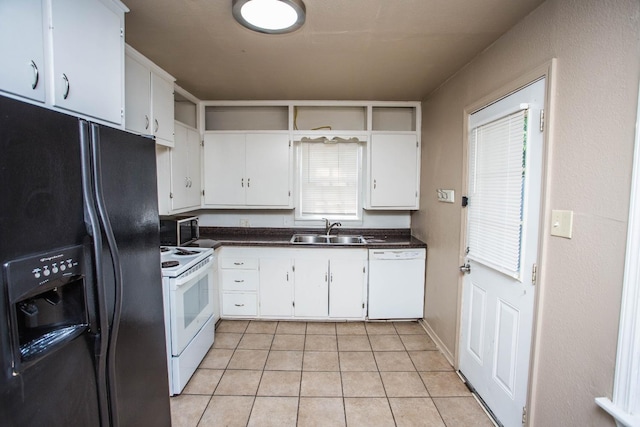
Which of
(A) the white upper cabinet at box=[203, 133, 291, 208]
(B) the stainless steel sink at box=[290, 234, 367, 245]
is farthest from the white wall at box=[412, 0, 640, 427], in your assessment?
(A) the white upper cabinet at box=[203, 133, 291, 208]

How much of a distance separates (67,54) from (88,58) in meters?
0.12

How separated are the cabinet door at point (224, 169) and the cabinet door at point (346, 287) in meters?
1.30

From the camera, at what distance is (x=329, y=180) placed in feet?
11.8

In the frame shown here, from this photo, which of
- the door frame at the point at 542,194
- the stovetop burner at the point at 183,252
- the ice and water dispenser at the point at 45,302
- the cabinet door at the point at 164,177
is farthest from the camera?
the cabinet door at the point at 164,177

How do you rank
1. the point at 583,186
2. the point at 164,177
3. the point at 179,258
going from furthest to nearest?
the point at 164,177 < the point at 179,258 < the point at 583,186

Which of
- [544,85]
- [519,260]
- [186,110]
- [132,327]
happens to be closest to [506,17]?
[544,85]

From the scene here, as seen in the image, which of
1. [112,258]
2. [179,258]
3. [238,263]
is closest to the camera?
[112,258]

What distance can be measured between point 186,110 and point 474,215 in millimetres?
3007

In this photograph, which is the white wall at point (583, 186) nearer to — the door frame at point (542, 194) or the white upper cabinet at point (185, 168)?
the door frame at point (542, 194)

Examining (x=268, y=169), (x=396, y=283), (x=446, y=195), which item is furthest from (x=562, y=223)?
(x=268, y=169)

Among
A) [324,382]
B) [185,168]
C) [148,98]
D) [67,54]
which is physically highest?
[148,98]

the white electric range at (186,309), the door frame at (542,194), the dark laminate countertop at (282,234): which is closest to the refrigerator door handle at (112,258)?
the white electric range at (186,309)

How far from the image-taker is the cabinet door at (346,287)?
3051mm

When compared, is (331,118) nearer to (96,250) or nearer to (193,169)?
(193,169)
